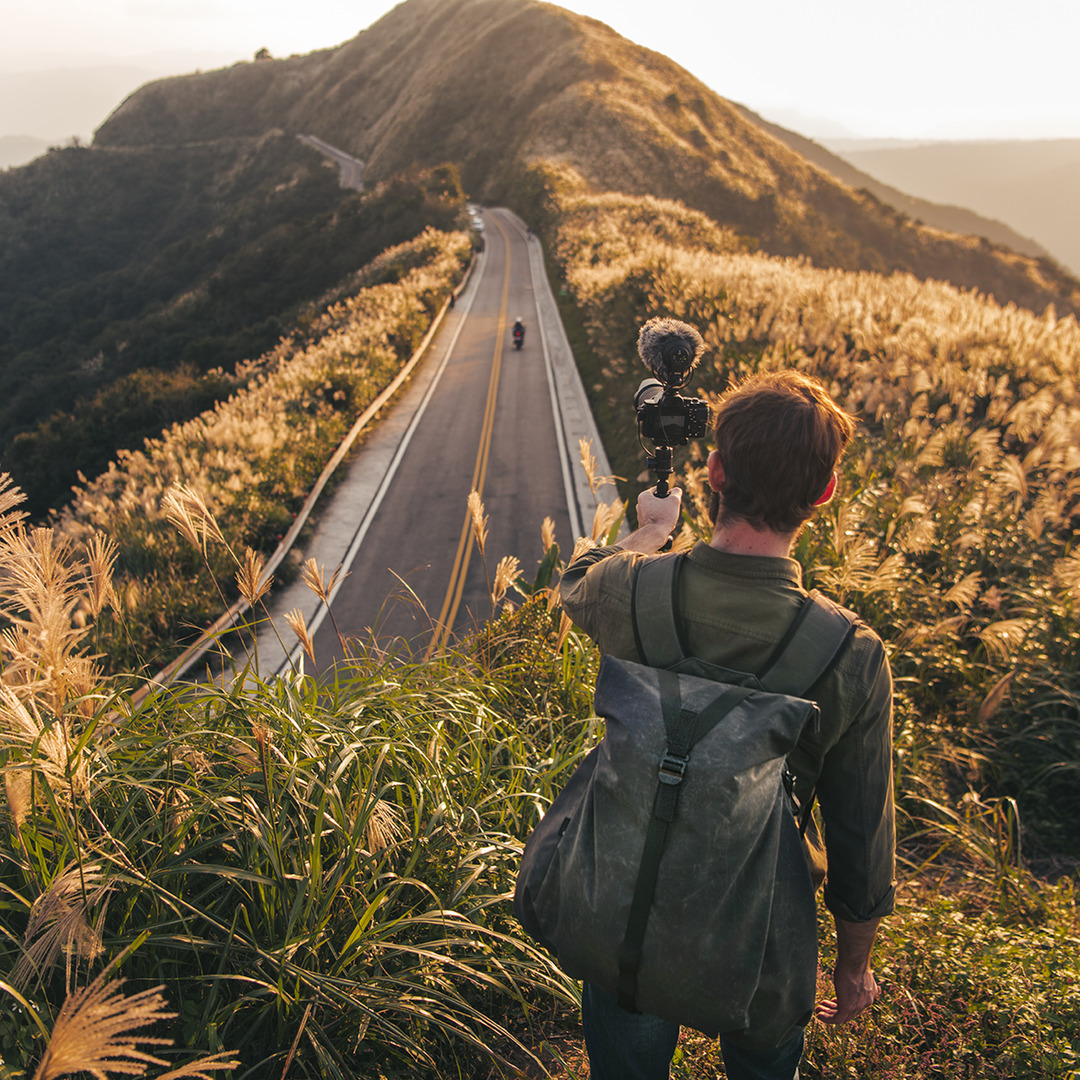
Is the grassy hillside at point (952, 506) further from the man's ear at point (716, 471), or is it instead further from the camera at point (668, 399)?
the man's ear at point (716, 471)

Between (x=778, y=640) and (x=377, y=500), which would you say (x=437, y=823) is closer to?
(x=778, y=640)

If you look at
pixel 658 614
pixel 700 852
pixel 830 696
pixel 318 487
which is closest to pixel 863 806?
pixel 830 696

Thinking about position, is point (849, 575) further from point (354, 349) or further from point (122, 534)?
point (354, 349)

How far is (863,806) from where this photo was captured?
1.75 meters

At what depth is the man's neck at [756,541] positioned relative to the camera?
177 centimetres

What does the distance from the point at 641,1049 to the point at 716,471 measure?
5.62 feet

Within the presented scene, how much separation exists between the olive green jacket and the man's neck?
0.09ft

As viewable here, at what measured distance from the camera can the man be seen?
1656 mm

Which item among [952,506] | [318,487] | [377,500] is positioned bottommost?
[377,500]

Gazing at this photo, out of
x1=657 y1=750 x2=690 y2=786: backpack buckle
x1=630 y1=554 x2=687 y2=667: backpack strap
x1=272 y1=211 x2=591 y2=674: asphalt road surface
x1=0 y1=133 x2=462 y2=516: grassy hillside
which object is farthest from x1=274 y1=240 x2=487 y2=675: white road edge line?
x1=0 y1=133 x2=462 y2=516: grassy hillside

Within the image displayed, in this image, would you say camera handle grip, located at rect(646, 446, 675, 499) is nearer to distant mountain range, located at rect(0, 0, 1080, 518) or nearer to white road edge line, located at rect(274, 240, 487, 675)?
white road edge line, located at rect(274, 240, 487, 675)

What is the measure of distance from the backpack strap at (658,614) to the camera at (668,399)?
62 centimetres

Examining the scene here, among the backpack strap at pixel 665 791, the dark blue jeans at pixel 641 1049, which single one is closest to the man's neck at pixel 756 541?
the backpack strap at pixel 665 791

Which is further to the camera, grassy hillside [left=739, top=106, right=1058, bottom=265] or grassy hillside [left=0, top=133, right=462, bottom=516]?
grassy hillside [left=739, top=106, right=1058, bottom=265]
